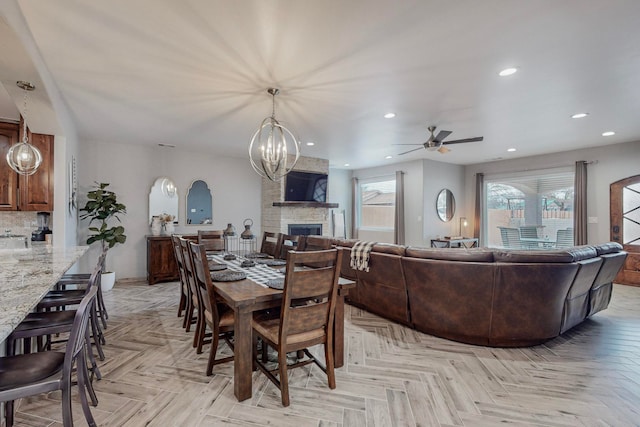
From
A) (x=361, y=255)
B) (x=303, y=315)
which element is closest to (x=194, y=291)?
(x=303, y=315)

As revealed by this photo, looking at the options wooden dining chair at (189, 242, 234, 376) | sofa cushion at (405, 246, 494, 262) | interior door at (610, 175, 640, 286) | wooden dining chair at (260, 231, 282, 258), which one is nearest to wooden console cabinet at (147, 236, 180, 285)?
wooden dining chair at (260, 231, 282, 258)

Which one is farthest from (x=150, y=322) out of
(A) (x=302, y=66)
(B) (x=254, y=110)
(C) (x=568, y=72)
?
(C) (x=568, y=72)

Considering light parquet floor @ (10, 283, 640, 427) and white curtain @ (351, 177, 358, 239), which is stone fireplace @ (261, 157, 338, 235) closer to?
white curtain @ (351, 177, 358, 239)

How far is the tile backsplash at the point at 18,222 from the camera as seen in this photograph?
4066 mm

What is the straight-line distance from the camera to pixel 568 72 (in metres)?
2.89

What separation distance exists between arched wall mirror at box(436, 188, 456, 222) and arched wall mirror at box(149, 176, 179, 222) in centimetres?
610

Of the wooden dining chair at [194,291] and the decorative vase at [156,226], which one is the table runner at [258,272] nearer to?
the wooden dining chair at [194,291]

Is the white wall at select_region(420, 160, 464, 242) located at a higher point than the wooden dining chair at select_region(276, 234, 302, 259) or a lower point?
higher

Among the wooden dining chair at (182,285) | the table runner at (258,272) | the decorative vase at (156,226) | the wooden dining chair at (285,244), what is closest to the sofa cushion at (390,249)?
the wooden dining chair at (285,244)

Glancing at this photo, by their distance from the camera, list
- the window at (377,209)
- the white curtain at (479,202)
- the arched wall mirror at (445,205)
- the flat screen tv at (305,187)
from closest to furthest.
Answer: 1. the flat screen tv at (305,187)
2. the arched wall mirror at (445,205)
3. the white curtain at (479,202)
4. the window at (377,209)

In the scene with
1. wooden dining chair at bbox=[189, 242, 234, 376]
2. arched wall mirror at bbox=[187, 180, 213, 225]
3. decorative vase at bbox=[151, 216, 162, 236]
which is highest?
arched wall mirror at bbox=[187, 180, 213, 225]

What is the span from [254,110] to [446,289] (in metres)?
3.10

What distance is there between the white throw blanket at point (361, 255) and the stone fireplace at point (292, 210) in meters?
3.23

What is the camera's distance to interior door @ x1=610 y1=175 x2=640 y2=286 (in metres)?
5.55
